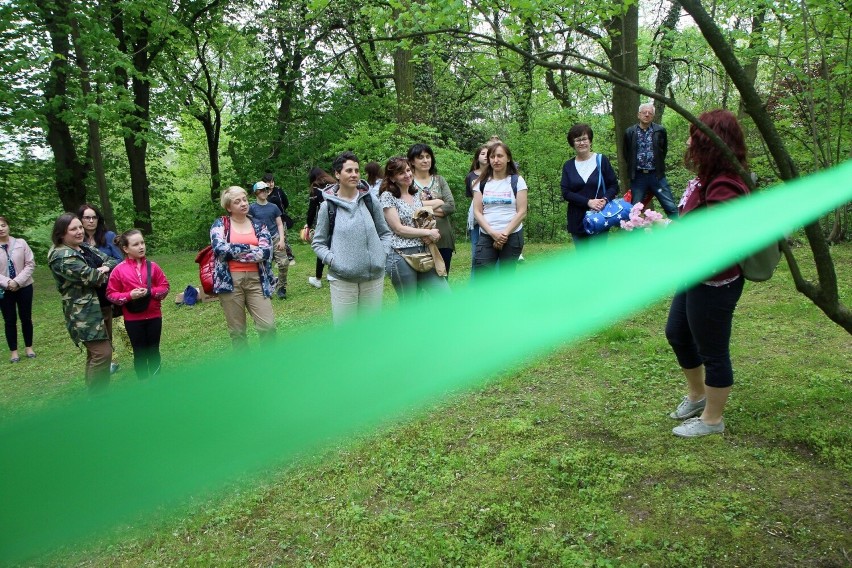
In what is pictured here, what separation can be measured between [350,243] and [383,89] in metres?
16.8

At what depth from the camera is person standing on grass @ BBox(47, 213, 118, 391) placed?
5.09 meters

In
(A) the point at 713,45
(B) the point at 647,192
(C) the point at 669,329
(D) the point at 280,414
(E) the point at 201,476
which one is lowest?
(E) the point at 201,476

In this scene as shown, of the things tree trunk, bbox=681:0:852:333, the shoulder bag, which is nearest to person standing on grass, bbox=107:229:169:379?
the shoulder bag

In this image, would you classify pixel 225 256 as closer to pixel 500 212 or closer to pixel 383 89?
pixel 500 212

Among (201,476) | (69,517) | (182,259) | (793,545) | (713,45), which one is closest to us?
(713,45)

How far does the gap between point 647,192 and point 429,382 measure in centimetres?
463

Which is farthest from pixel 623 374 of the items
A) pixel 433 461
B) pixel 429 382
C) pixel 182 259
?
pixel 182 259

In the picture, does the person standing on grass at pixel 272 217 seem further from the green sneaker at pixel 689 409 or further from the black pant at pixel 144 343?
the green sneaker at pixel 689 409

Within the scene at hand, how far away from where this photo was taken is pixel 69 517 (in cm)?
330

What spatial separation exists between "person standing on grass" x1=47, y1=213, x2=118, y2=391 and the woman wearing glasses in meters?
4.55

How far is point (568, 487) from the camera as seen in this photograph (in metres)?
3.19

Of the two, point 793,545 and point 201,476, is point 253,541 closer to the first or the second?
point 201,476

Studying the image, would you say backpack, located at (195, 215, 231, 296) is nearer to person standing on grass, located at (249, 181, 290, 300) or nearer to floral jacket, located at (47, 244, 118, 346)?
floral jacket, located at (47, 244, 118, 346)

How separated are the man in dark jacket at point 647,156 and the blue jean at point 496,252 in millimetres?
2945
